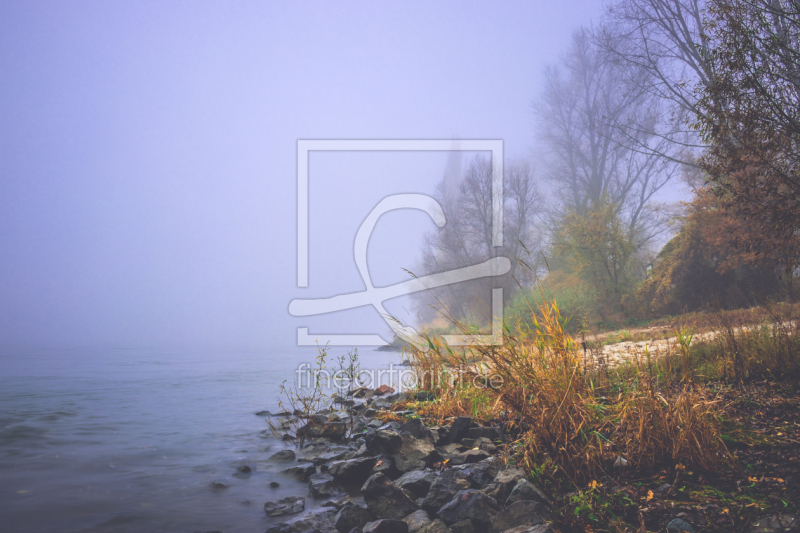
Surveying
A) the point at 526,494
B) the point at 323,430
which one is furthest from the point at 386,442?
the point at 323,430

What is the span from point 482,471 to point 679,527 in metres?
1.46

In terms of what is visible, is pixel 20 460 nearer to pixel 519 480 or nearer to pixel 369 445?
pixel 369 445

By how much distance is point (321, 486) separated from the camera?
421 cm

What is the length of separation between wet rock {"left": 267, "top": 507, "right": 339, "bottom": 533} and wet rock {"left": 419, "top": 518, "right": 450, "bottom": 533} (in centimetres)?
75

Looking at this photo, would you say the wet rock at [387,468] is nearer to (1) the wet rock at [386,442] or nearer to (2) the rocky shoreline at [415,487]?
(2) the rocky shoreline at [415,487]

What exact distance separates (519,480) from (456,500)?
483mm

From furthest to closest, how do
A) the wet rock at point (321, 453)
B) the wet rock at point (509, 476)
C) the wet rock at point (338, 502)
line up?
1. the wet rock at point (321, 453)
2. the wet rock at point (338, 502)
3. the wet rock at point (509, 476)

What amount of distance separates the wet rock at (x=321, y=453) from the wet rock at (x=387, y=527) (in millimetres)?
2085

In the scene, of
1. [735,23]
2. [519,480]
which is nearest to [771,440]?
[519,480]

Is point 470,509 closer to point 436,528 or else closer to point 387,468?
point 436,528

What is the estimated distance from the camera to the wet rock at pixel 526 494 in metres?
2.96

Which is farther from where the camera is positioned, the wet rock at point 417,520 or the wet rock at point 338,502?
the wet rock at point 338,502

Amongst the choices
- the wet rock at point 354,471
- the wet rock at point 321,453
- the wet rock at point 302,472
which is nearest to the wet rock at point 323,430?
the wet rock at point 321,453

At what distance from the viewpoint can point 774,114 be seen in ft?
17.4
